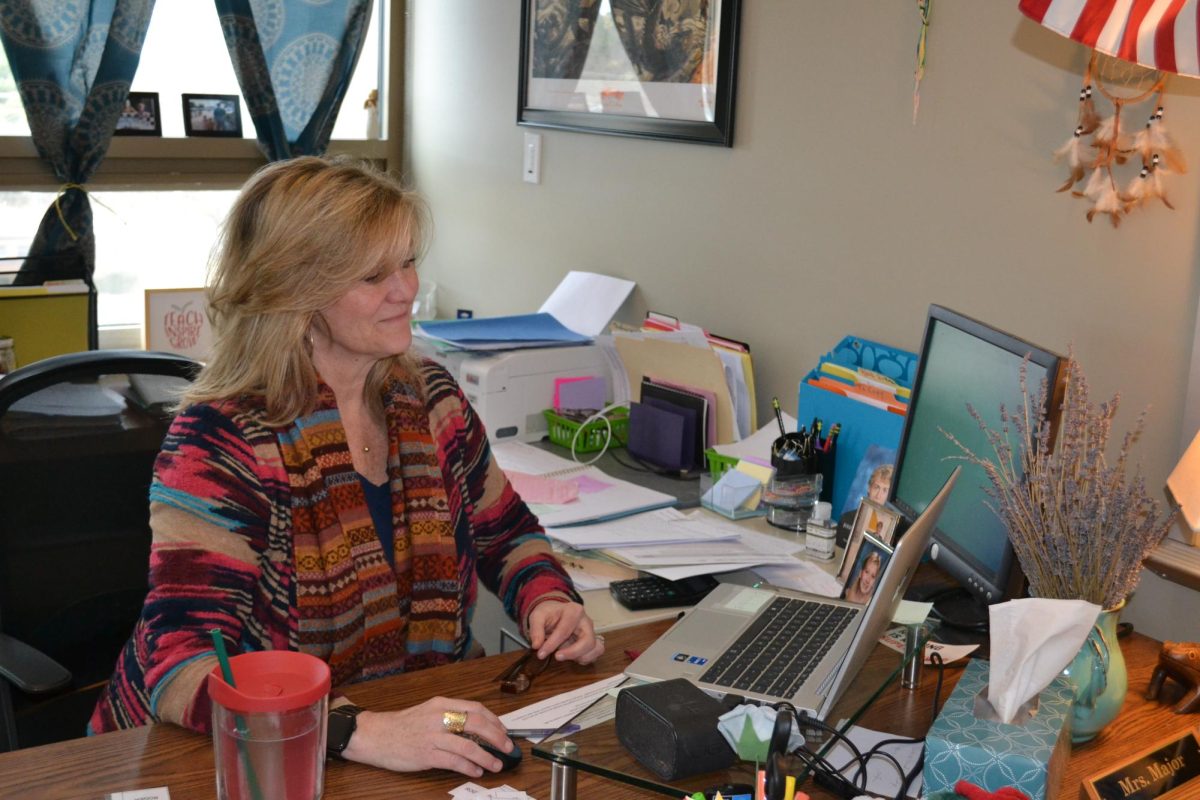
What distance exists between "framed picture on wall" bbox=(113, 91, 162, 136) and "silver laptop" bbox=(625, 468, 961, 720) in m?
2.42

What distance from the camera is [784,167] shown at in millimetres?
2414

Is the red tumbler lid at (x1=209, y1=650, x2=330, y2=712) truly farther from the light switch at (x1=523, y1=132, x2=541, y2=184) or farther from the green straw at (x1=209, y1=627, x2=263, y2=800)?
the light switch at (x1=523, y1=132, x2=541, y2=184)

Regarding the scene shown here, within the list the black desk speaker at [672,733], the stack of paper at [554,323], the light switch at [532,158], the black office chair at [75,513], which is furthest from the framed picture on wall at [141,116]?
the black desk speaker at [672,733]

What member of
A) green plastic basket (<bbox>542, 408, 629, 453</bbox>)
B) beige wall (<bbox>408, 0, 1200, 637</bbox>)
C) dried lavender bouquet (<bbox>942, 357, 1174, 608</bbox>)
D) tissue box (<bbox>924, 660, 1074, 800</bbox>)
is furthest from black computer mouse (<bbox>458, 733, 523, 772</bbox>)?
green plastic basket (<bbox>542, 408, 629, 453</bbox>)

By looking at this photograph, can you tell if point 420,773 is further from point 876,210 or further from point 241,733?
point 876,210

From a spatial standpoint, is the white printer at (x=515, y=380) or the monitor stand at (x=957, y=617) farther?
the white printer at (x=515, y=380)

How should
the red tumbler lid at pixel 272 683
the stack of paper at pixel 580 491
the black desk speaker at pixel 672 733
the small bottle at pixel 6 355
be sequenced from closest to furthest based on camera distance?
1. the red tumbler lid at pixel 272 683
2. the black desk speaker at pixel 672 733
3. the stack of paper at pixel 580 491
4. the small bottle at pixel 6 355

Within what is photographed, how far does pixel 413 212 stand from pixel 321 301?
0.19 meters

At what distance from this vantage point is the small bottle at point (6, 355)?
9.48 feet

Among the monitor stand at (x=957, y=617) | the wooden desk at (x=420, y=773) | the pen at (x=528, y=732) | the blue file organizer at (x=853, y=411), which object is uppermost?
the blue file organizer at (x=853, y=411)

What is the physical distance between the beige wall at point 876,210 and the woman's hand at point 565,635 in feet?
2.98

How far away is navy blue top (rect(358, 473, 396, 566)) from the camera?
1.71m

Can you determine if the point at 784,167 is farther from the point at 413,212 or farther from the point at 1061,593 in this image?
the point at 1061,593

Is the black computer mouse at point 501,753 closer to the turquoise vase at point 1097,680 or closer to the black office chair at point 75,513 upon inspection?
the turquoise vase at point 1097,680
